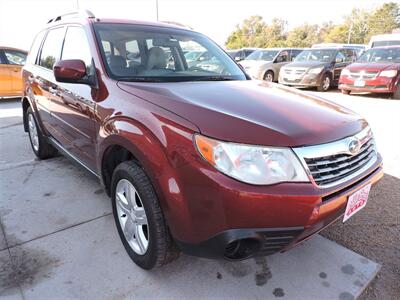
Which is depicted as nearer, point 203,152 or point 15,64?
point 203,152

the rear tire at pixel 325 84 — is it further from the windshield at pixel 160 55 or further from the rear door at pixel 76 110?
the rear door at pixel 76 110

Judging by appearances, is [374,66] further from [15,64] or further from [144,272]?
[15,64]

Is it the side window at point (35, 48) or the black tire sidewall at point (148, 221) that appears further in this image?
the side window at point (35, 48)

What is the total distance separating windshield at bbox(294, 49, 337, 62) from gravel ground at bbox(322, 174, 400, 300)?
31.0ft

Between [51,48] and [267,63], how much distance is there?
10.2m

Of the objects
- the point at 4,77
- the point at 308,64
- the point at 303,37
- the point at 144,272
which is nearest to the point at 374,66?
the point at 308,64

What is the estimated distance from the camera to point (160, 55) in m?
2.85

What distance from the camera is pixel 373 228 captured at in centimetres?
280

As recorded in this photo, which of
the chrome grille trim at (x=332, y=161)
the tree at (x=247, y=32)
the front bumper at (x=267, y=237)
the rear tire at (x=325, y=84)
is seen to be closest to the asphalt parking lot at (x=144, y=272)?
the front bumper at (x=267, y=237)

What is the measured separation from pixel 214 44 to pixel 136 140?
1916 millimetres

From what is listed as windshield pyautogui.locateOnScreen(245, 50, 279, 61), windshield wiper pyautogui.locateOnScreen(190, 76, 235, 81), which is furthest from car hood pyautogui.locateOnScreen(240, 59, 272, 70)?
windshield wiper pyautogui.locateOnScreen(190, 76, 235, 81)

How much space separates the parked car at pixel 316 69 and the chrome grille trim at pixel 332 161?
376 inches

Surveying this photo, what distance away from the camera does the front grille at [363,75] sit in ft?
30.4

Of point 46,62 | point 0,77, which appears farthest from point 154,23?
point 0,77
